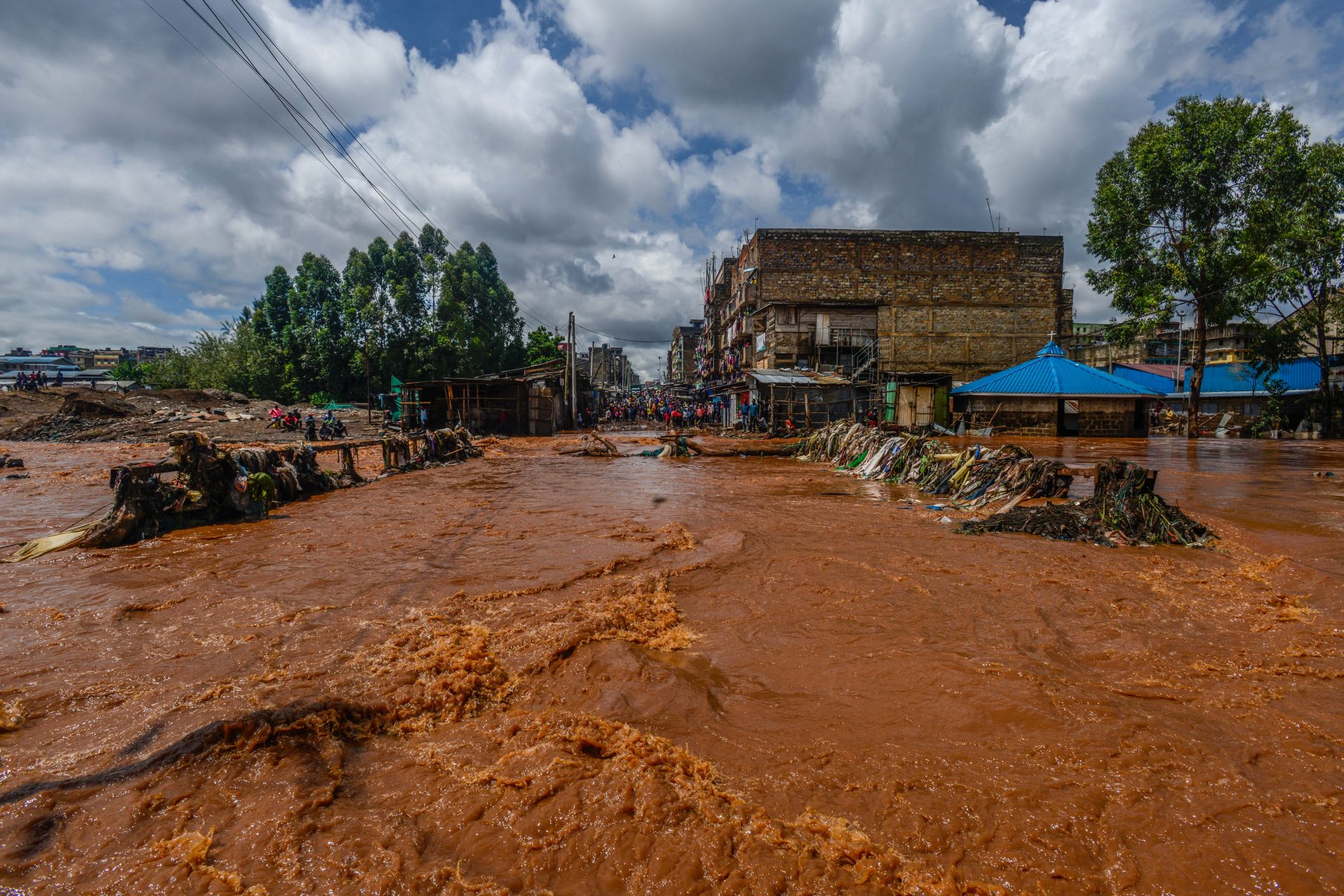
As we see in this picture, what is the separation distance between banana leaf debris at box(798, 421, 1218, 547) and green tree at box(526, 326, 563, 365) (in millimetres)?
38478

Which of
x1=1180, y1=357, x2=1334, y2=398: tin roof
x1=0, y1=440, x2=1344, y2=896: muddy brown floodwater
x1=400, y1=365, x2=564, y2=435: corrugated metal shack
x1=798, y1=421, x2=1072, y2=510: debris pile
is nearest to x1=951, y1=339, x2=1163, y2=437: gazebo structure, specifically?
x1=1180, y1=357, x2=1334, y2=398: tin roof

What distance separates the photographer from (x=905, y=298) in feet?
120

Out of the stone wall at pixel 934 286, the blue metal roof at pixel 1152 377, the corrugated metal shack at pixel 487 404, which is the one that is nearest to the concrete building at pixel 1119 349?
the blue metal roof at pixel 1152 377

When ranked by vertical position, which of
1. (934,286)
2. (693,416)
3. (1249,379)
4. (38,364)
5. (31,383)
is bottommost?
(693,416)

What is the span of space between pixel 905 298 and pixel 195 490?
36184 mm

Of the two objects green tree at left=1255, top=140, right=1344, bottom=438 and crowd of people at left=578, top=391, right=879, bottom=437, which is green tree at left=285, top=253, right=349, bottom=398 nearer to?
crowd of people at left=578, top=391, right=879, bottom=437

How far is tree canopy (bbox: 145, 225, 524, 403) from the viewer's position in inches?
1542

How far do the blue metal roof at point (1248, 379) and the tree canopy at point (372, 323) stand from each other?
41.1m

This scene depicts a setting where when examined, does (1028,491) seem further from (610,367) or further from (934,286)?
(610,367)

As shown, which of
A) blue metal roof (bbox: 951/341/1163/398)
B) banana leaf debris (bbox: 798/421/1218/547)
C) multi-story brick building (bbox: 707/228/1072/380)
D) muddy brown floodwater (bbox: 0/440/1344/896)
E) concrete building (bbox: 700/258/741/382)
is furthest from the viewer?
concrete building (bbox: 700/258/741/382)

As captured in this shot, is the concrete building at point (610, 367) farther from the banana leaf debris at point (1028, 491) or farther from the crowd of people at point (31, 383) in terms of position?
the banana leaf debris at point (1028, 491)

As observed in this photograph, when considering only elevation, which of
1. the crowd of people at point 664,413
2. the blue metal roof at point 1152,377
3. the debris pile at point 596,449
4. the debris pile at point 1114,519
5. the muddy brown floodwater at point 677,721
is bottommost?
the muddy brown floodwater at point 677,721

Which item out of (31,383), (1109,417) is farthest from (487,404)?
(31,383)

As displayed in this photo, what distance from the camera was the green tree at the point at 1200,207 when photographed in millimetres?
22125
